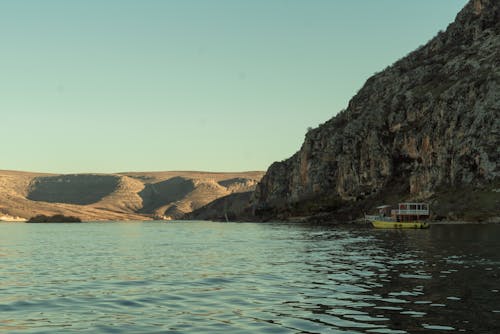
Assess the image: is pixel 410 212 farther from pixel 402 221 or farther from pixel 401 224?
pixel 401 224

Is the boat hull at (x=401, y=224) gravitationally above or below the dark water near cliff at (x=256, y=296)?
above

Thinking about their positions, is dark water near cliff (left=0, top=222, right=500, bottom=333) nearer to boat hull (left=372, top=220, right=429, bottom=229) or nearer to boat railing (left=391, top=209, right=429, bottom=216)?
boat hull (left=372, top=220, right=429, bottom=229)

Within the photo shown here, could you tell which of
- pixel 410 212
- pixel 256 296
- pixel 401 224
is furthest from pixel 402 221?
pixel 256 296

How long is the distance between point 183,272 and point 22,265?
62.5ft

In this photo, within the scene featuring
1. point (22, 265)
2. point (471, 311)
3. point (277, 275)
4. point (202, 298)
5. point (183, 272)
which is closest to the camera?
Result: point (471, 311)

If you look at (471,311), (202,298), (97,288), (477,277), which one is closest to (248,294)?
(202,298)

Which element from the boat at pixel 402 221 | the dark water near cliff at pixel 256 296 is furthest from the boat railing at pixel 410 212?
the dark water near cliff at pixel 256 296

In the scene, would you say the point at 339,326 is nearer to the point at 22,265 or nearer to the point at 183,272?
the point at 183,272

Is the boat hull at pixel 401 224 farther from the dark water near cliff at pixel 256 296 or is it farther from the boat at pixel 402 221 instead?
the dark water near cliff at pixel 256 296

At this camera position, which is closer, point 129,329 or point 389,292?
point 129,329

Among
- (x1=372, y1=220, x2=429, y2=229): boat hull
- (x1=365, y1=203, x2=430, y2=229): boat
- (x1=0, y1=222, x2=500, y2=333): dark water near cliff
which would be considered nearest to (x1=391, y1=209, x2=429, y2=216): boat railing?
(x1=365, y1=203, x2=430, y2=229): boat

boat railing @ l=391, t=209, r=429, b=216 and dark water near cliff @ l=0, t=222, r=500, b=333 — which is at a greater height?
boat railing @ l=391, t=209, r=429, b=216

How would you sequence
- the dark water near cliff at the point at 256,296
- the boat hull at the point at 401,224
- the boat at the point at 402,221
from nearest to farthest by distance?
the dark water near cliff at the point at 256,296, the boat hull at the point at 401,224, the boat at the point at 402,221

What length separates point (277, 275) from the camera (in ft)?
155
